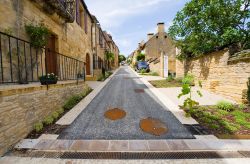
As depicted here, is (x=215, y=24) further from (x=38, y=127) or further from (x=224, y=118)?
(x=38, y=127)

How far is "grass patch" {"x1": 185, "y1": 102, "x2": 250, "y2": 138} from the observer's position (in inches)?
163

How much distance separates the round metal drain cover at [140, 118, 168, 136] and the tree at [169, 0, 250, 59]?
17.9 feet

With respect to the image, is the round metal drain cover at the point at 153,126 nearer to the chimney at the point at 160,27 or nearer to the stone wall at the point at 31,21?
the stone wall at the point at 31,21

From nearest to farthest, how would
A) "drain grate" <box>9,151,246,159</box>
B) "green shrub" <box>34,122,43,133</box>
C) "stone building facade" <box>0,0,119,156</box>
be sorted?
"drain grate" <box>9,151,246,159</box>
"stone building facade" <box>0,0,119,156</box>
"green shrub" <box>34,122,43,133</box>

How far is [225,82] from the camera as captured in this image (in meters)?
7.59

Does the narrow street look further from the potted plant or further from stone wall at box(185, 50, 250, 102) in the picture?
stone wall at box(185, 50, 250, 102)

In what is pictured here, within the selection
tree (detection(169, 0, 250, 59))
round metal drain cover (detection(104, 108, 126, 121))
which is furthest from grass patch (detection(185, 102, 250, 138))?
tree (detection(169, 0, 250, 59))

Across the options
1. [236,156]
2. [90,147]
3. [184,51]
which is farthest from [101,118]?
[184,51]

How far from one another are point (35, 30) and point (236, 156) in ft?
20.0

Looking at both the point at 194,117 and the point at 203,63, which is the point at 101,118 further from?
the point at 203,63

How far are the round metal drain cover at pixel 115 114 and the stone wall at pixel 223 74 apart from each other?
4.50 m

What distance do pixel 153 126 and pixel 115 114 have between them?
1366 millimetres

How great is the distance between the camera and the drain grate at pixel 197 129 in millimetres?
3980

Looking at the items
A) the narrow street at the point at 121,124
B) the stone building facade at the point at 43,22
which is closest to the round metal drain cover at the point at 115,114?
the narrow street at the point at 121,124
